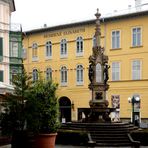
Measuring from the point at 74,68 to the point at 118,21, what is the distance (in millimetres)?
7276

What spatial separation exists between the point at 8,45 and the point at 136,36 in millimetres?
12406

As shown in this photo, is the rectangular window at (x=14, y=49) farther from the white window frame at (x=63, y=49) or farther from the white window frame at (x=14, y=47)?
the white window frame at (x=63, y=49)

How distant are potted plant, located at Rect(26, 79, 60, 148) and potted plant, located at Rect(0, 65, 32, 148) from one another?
25 cm

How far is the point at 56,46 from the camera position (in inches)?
2099

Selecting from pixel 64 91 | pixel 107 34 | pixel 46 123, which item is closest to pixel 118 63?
pixel 107 34

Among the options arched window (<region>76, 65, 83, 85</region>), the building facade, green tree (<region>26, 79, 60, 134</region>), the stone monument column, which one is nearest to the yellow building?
arched window (<region>76, 65, 83, 85</region>)

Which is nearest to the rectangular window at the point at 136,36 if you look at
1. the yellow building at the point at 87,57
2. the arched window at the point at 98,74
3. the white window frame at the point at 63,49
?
the yellow building at the point at 87,57

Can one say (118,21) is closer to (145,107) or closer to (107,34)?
(107,34)

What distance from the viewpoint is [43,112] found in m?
18.0

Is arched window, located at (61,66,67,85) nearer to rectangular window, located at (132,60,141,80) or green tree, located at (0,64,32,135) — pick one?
rectangular window, located at (132,60,141,80)

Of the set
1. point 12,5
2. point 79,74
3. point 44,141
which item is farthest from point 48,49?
point 44,141

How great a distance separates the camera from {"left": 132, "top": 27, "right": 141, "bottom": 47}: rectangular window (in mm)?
46219

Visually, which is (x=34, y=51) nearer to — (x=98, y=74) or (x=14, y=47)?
(x=14, y=47)

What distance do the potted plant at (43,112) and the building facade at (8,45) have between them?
2196 centimetres
